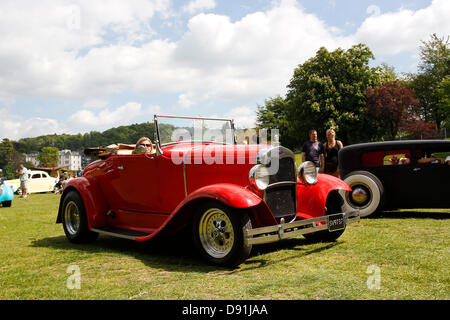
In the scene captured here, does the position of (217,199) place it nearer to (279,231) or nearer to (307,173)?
(279,231)

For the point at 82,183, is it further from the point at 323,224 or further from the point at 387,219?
the point at 387,219

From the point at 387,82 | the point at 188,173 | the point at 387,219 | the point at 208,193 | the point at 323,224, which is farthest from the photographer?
the point at 387,82

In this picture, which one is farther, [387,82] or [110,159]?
[387,82]

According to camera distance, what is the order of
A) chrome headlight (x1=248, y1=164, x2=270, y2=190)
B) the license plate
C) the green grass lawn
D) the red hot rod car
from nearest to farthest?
the green grass lawn, the red hot rod car, chrome headlight (x1=248, y1=164, x2=270, y2=190), the license plate

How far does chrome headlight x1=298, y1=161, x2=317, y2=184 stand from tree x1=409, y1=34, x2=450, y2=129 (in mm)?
42591

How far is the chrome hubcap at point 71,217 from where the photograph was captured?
20.2ft

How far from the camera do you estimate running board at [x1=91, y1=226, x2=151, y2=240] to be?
16.5 feet

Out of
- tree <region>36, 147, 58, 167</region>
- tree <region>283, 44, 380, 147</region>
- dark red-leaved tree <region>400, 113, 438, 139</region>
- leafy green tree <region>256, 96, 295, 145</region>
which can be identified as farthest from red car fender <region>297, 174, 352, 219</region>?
tree <region>36, 147, 58, 167</region>

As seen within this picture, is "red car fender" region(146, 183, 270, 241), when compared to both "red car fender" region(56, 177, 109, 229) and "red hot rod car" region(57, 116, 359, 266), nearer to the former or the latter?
"red hot rod car" region(57, 116, 359, 266)

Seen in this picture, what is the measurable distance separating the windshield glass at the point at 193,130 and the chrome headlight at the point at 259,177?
5.51ft

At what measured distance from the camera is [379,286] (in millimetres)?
3236

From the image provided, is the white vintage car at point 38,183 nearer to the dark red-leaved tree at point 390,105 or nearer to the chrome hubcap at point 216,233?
the chrome hubcap at point 216,233
